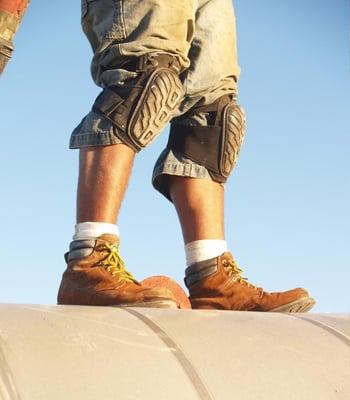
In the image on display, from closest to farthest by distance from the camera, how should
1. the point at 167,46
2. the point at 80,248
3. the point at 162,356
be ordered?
the point at 162,356 < the point at 80,248 < the point at 167,46

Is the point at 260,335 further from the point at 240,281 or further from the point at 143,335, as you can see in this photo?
the point at 240,281

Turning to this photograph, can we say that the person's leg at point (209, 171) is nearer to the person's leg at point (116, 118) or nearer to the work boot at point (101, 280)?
the person's leg at point (116, 118)

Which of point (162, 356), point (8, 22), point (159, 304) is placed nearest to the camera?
point (162, 356)

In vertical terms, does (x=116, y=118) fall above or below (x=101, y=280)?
above

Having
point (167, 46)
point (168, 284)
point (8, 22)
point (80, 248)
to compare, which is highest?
point (167, 46)

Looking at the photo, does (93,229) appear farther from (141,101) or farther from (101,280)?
(141,101)

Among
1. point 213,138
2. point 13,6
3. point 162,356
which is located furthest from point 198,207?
point 162,356

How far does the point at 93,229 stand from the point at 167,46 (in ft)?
2.52

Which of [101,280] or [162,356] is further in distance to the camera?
[101,280]

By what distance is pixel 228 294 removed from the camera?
3.19m

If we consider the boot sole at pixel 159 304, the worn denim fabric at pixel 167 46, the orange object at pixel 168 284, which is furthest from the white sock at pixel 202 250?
the orange object at pixel 168 284

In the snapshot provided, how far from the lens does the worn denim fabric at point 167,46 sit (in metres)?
3.03

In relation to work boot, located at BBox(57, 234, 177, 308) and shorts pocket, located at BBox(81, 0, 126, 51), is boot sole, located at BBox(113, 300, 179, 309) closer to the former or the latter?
work boot, located at BBox(57, 234, 177, 308)

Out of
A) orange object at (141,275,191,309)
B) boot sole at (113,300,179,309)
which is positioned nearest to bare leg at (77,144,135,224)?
boot sole at (113,300,179,309)
